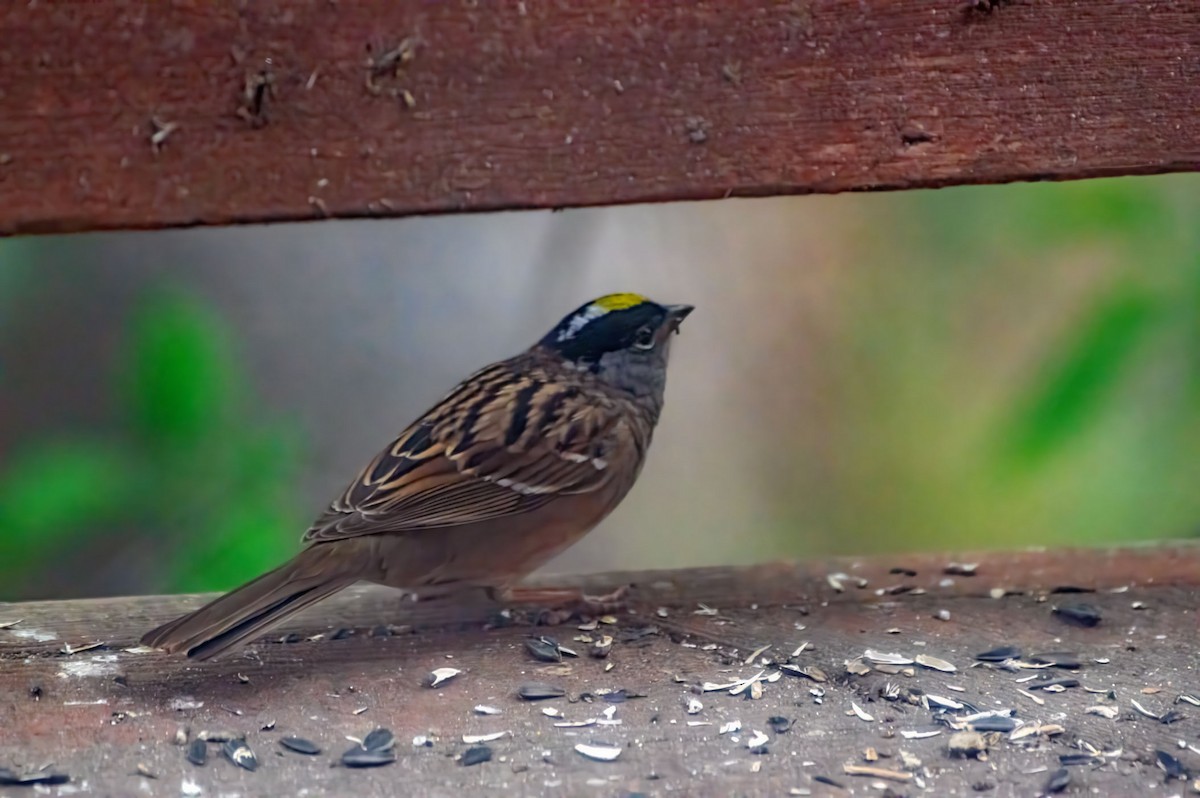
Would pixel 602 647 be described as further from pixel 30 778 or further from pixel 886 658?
pixel 30 778

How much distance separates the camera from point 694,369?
4.55m

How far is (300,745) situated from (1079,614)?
4.29 ft

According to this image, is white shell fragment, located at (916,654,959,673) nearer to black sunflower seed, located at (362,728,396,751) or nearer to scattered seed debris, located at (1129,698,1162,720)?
scattered seed debris, located at (1129,698,1162,720)

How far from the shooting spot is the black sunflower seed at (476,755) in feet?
5.45

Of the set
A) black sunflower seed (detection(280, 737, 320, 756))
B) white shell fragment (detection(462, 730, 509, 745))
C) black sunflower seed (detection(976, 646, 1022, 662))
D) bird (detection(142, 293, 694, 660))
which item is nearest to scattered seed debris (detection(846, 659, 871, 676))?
black sunflower seed (detection(976, 646, 1022, 662))

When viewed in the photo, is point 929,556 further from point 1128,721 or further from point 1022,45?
point 1022,45

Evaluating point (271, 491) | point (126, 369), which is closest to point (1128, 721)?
point (271, 491)

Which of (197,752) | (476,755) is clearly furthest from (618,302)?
(197,752)

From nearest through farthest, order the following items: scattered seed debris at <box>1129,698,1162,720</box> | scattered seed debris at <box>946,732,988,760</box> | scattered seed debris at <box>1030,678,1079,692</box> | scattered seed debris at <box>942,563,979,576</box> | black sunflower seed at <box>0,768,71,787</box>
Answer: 1. black sunflower seed at <box>0,768,71,787</box>
2. scattered seed debris at <box>946,732,988,760</box>
3. scattered seed debris at <box>1129,698,1162,720</box>
4. scattered seed debris at <box>1030,678,1079,692</box>
5. scattered seed debris at <box>942,563,979,576</box>

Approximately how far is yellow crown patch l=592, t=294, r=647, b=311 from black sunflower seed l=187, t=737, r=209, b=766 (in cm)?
130

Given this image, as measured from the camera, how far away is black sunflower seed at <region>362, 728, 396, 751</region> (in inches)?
66.9

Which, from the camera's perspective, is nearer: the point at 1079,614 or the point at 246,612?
the point at 246,612

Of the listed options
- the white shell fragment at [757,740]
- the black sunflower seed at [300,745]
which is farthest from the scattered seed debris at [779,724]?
the black sunflower seed at [300,745]

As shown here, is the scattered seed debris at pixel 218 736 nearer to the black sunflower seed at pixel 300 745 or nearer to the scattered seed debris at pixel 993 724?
the black sunflower seed at pixel 300 745
